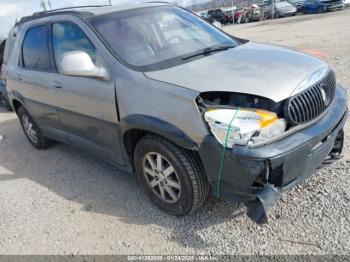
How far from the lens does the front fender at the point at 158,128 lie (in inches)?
97.2

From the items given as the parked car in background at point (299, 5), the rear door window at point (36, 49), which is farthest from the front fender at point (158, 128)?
the parked car in background at point (299, 5)

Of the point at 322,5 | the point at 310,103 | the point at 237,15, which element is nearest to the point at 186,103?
the point at 310,103

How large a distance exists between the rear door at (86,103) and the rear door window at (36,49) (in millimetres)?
235

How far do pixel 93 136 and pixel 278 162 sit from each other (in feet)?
6.74

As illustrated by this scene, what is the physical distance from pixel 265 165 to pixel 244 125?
1.02 ft

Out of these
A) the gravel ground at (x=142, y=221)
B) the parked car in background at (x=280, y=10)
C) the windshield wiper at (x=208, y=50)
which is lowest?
the parked car in background at (x=280, y=10)

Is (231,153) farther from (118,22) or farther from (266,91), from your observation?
(118,22)

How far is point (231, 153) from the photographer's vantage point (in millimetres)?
2262

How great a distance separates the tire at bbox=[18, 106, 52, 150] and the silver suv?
3.32 feet

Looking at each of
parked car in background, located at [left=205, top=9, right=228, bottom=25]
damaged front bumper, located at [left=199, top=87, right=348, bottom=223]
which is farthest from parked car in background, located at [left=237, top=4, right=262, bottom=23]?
Answer: damaged front bumper, located at [left=199, top=87, right=348, bottom=223]

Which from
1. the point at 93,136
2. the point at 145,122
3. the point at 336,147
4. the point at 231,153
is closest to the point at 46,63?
the point at 93,136

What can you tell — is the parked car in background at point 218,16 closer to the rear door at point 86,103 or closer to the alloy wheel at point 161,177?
the rear door at point 86,103

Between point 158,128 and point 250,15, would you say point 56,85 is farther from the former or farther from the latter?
point 250,15

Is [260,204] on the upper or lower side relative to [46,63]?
lower
